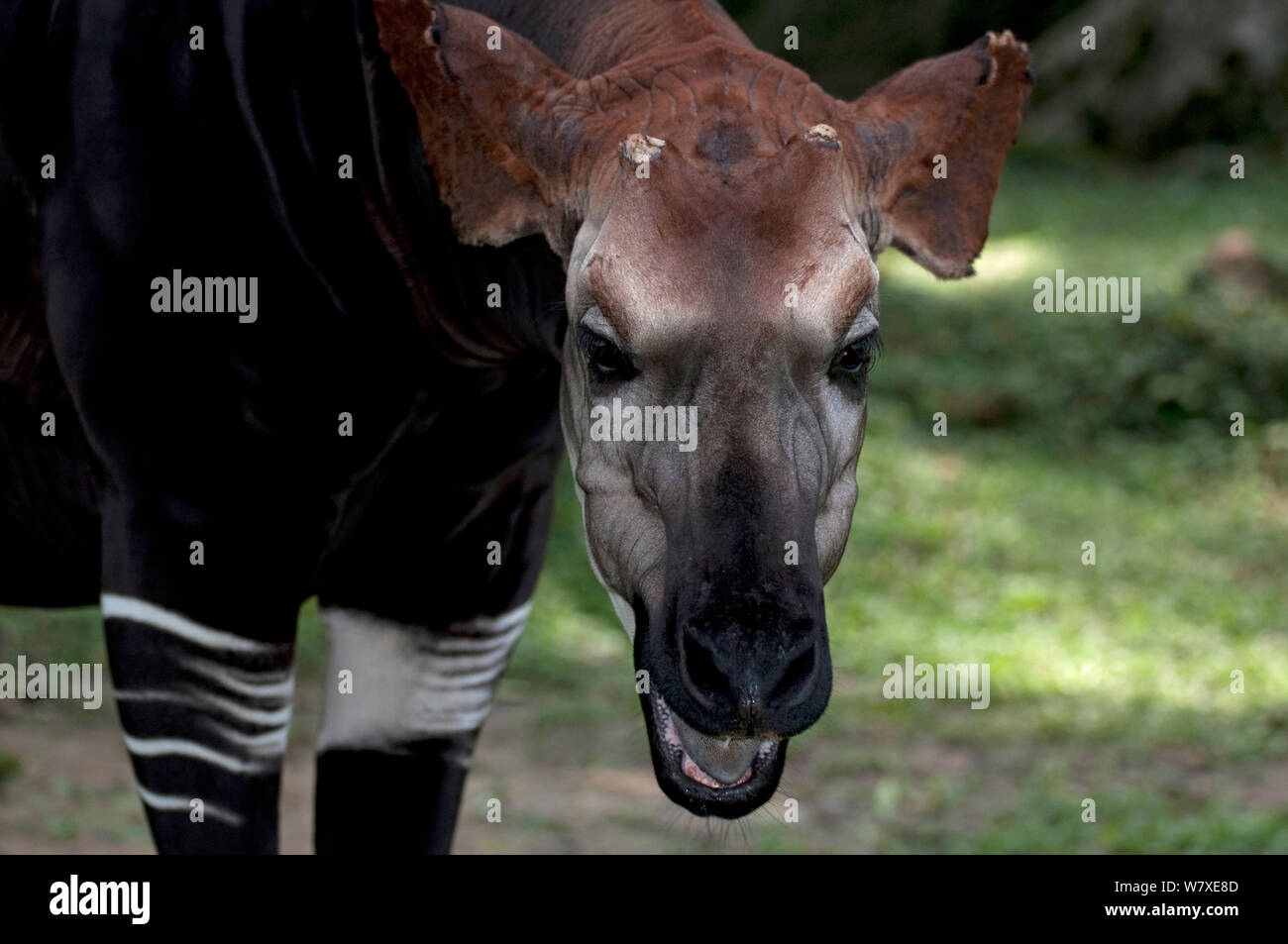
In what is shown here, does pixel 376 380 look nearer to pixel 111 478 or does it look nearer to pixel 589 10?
pixel 111 478

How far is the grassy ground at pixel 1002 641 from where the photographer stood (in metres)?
6.21

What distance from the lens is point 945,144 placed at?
3.03m

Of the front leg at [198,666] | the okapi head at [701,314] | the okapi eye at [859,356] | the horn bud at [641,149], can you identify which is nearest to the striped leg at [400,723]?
the front leg at [198,666]

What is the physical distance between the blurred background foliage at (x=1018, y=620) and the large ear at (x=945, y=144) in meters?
1.13

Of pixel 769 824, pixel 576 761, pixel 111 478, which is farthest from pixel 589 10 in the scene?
pixel 576 761

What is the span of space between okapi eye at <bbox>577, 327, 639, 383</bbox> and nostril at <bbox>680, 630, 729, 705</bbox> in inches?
16.5

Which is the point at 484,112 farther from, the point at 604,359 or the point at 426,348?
the point at 426,348

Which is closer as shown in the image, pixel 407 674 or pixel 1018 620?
pixel 407 674

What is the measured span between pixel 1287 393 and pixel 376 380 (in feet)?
27.1

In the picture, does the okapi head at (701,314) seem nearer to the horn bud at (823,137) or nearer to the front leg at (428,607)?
the horn bud at (823,137)

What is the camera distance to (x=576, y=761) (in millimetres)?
6945

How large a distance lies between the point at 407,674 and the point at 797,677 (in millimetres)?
1743
